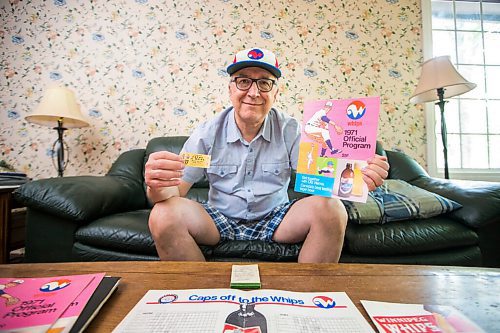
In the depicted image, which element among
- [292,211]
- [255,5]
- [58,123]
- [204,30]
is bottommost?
[292,211]

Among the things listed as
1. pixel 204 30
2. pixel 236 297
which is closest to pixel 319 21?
pixel 204 30

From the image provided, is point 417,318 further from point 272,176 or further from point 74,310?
point 272,176

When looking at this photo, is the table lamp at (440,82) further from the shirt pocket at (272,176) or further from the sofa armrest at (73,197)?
the sofa armrest at (73,197)

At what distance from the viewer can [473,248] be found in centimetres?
119

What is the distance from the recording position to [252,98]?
103cm

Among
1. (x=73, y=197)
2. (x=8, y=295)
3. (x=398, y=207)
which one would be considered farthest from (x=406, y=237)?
(x=73, y=197)

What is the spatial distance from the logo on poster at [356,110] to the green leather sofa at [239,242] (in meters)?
0.58

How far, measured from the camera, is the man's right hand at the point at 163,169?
0.82 metres

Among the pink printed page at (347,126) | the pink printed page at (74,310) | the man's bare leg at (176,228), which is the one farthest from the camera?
the man's bare leg at (176,228)

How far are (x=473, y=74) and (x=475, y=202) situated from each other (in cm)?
183

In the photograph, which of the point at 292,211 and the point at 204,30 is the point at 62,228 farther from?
the point at 204,30

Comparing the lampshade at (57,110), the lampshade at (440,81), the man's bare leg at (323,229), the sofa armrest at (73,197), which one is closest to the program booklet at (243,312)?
the man's bare leg at (323,229)

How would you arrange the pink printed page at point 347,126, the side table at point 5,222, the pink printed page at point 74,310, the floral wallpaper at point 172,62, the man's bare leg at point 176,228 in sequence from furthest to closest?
1. the floral wallpaper at point 172,62
2. the side table at point 5,222
3. the man's bare leg at point 176,228
4. the pink printed page at point 347,126
5. the pink printed page at point 74,310

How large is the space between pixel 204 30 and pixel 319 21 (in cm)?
99
